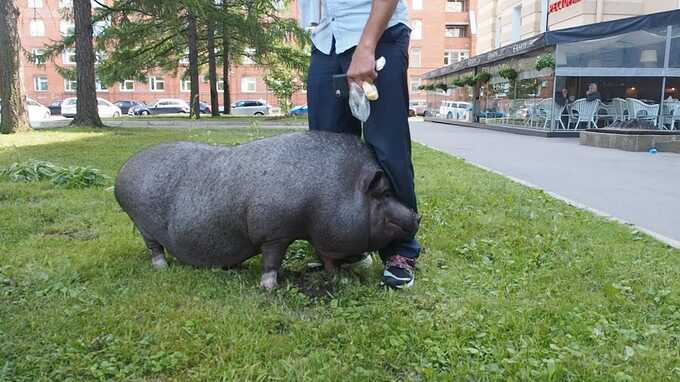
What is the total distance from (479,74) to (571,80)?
618 centimetres

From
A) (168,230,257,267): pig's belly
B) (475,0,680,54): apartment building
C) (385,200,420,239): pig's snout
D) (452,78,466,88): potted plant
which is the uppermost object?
(475,0,680,54): apartment building

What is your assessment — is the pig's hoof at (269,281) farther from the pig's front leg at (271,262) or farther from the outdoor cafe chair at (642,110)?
the outdoor cafe chair at (642,110)

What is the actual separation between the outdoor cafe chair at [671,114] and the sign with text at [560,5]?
27.3 ft

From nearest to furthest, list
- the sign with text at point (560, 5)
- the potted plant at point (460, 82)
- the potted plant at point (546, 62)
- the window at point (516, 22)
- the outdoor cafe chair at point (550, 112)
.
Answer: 1. the potted plant at point (546, 62)
2. the outdoor cafe chair at point (550, 112)
3. the sign with text at point (560, 5)
4. the potted plant at point (460, 82)
5. the window at point (516, 22)

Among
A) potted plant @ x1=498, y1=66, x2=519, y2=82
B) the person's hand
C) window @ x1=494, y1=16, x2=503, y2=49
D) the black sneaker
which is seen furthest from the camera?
window @ x1=494, y1=16, x2=503, y2=49

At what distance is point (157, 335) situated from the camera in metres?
2.27

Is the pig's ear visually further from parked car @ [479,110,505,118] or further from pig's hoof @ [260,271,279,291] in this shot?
parked car @ [479,110,505,118]

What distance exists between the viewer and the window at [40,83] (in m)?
52.0

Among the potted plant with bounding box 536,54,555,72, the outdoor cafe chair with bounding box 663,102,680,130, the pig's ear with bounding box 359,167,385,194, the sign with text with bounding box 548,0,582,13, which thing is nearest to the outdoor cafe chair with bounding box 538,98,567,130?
the potted plant with bounding box 536,54,555,72

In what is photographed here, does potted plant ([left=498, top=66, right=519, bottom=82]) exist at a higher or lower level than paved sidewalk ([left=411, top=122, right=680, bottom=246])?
higher

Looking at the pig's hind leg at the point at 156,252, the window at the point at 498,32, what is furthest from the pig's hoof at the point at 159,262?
the window at the point at 498,32

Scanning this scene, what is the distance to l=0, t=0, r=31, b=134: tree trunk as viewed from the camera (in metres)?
12.4

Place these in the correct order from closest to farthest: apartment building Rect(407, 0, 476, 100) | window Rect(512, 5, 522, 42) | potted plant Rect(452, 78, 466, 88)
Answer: potted plant Rect(452, 78, 466, 88), window Rect(512, 5, 522, 42), apartment building Rect(407, 0, 476, 100)

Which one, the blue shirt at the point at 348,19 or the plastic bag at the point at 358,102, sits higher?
the blue shirt at the point at 348,19
